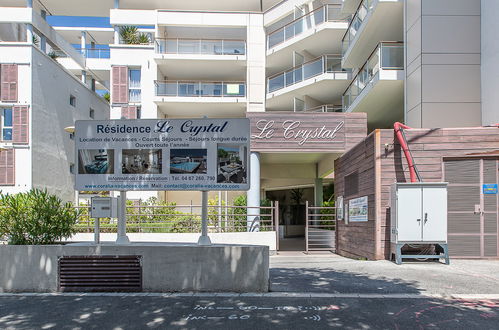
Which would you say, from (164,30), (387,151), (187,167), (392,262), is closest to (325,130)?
(387,151)

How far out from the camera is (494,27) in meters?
13.5

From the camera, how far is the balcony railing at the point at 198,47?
28.0 metres

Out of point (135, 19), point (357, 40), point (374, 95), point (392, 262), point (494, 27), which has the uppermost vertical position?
point (135, 19)

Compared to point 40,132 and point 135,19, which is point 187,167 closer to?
point 40,132

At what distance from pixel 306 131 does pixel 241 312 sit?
11815mm

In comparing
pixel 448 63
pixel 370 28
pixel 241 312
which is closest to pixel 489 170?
pixel 448 63

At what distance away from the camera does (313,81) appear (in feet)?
80.2

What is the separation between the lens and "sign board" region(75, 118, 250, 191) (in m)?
7.65

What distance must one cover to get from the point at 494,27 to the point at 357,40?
7.31 metres

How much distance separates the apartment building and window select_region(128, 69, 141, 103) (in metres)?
3.26

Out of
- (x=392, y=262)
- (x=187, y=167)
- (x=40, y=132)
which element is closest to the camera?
(x=187, y=167)

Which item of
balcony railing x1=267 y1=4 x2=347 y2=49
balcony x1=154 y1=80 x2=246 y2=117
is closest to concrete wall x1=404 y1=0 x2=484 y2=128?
balcony railing x1=267 y1=4 x2=347 y2=49

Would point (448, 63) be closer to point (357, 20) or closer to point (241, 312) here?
point (357, 20)

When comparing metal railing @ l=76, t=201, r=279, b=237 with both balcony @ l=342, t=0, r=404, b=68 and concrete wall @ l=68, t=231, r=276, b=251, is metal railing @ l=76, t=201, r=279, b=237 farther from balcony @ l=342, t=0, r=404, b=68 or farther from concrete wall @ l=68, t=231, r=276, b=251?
balcony @ l=342, t=0, r=404, b=68
